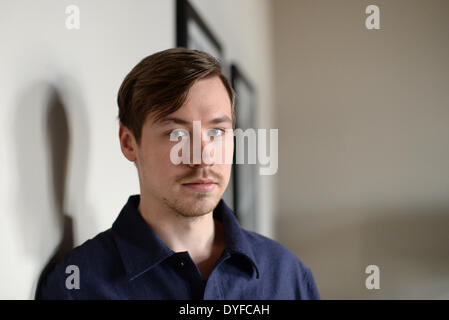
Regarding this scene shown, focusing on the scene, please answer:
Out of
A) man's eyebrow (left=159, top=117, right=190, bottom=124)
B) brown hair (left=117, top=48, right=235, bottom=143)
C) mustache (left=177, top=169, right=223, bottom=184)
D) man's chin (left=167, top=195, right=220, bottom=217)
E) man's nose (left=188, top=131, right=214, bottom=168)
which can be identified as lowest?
man's chin (left=167, top=195, right=220, bottom=217)

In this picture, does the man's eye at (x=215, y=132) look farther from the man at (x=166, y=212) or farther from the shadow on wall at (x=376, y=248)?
the shadow on wall at (x=376, y=248)

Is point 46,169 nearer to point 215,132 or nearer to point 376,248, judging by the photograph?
point 215,132

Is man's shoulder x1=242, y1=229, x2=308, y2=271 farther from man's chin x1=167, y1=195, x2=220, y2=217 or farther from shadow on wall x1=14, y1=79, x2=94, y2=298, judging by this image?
shadow on wall x1=14, y1=79, x2=94, y2=298

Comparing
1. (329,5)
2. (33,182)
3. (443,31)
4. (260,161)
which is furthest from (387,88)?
(33,182)

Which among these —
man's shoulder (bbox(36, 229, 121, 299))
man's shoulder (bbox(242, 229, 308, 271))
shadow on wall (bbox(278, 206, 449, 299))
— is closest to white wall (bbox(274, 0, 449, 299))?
shadow on wall (bbox(278, 206, 449, 299))

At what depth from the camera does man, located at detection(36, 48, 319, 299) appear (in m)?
0.37

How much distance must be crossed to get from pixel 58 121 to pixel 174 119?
0.12 m

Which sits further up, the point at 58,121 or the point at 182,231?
the point at 58,121

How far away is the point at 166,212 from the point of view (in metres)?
0.42

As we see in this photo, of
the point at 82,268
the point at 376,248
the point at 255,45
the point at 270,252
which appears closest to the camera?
the point at 82,268

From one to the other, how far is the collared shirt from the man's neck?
0.02 m

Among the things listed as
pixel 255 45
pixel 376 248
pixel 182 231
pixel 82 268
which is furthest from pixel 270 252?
pixel 376 248

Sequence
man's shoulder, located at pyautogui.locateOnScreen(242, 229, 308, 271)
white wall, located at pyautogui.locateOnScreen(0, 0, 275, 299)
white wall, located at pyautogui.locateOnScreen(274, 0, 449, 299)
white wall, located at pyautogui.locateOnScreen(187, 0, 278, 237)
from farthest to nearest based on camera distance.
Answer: white wall, located at pyautogui.locateOnScreen(274, 0, 449, 299), white wall, located at pyautogui.locateOnScreen(187, 0, 278, 237), man's shoulder, located at pyautogui.locateOnScreen(242, 229, 308, 271), white wall, located at pyautogui.locateOnScreen(0, 0, 275, 299)

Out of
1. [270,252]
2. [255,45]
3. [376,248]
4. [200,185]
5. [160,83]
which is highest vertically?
[255,45]
